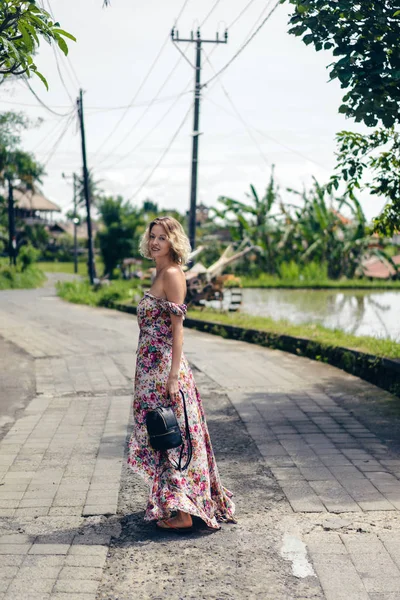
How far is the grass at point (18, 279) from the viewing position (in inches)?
1556

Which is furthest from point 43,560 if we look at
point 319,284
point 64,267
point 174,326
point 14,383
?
point 64,267

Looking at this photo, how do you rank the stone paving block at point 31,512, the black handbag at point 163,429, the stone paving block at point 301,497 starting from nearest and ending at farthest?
the black handbag at point 163,429 → the stone paving block at point 31,512 → the stone paving block at point 301,497

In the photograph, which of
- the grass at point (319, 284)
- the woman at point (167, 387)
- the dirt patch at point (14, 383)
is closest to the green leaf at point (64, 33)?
the woman at point (167, 387)

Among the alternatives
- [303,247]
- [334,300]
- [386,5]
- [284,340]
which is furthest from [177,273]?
[303,247]

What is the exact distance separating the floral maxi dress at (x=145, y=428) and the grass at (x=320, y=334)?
5384 mm

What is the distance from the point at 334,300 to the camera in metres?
27.0

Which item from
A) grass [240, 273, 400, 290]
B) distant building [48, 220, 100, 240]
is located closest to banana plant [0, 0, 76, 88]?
grass [240, 273, 400, 290]

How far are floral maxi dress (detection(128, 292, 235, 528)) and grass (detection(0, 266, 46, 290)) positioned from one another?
3491 centimetres

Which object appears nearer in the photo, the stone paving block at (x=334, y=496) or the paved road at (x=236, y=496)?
the paved road at (x=236, y=496)

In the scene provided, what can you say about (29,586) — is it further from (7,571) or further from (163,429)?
(163,429)

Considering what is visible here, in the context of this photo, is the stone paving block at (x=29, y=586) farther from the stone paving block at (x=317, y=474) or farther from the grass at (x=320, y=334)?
the grass at (x=320, y=334)

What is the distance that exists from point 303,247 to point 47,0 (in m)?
31.8

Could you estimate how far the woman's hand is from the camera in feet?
15.4

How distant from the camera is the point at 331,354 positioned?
1125cm
